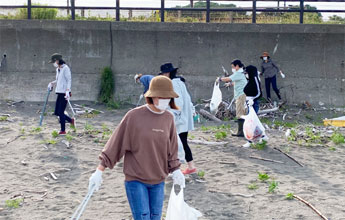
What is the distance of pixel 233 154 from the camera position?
9.75 m

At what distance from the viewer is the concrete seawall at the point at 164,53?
15305 mm

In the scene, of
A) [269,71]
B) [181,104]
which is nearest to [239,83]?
[181,104]

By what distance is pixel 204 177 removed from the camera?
8.23 m

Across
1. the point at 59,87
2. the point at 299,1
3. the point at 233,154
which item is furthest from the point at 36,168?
the point at 299,1

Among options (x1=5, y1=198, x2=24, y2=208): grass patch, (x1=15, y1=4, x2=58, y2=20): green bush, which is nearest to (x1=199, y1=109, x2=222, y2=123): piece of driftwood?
(x1=15, y1=4, x2=58, y2=20): green bush

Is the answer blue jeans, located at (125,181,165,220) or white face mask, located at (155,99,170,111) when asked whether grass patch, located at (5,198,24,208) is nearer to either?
blue jeans, located at (125,181,165,220)

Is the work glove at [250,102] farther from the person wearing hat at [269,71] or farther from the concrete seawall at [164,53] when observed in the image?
the concrete seawall at [164,53]

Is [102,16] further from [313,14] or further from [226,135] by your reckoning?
[226,135]

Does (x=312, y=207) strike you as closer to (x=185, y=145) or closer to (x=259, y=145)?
(x=185, y=145)

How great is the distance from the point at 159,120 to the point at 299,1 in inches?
480

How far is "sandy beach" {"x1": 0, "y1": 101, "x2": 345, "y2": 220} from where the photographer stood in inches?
264

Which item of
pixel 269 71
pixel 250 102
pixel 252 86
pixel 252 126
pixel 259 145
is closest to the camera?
pixel 252 126

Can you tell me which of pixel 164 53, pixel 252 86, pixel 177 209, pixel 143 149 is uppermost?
pixel 164 53

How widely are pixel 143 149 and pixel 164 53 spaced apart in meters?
11.0
